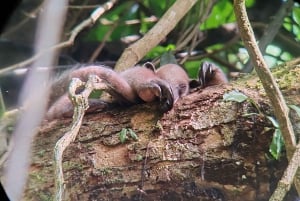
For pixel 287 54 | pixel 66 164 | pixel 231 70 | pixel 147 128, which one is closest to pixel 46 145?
pixel 66 164

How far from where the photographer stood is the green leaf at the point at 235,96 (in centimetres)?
116

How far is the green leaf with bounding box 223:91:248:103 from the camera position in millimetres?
1155

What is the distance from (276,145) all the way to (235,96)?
→ 6.8 inches

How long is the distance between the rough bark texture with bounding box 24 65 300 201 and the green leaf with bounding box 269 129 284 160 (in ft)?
0.05

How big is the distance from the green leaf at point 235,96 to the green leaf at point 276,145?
12cm

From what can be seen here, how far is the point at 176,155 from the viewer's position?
1132mm

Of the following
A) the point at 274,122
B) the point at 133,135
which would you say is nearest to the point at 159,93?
the point at 133,135

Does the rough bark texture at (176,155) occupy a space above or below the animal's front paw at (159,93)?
below

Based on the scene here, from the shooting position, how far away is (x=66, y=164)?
1109 mm

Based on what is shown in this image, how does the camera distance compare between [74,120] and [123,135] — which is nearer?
[74,120]

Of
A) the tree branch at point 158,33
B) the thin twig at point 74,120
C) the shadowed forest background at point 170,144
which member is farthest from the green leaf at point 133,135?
the tree branch at point 158,33

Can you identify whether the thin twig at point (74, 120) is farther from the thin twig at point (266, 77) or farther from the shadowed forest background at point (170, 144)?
the thin twig at point (266, 77)

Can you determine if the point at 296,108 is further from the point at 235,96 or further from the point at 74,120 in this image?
the point at 74,120

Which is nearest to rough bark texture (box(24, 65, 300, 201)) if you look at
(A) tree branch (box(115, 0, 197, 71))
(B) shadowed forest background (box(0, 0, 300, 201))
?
(B) shadowed forest background (box(0, 0, 300, 201))
